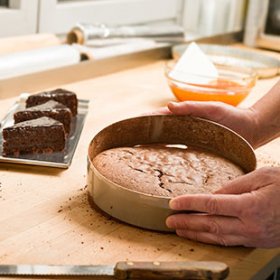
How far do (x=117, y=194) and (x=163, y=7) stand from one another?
181 centimetres

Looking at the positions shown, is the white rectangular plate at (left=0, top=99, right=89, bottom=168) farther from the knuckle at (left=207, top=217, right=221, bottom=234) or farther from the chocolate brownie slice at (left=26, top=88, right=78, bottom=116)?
the knuckle at (left=207, top=217, right=221, bottom=234)

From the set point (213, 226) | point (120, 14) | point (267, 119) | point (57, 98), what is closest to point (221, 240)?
point (213, 226)

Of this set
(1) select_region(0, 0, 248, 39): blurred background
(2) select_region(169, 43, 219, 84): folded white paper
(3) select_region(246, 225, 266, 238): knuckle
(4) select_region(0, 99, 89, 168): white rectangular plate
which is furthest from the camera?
(1) select_region(0, 0, 248, 39): blurred background

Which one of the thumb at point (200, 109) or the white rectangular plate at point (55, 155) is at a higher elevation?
the thumb at point (200, 109)

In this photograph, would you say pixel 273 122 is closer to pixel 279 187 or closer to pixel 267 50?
pixel 279 187

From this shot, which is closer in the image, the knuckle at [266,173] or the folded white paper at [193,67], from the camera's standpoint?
the knuckle at [266,173]

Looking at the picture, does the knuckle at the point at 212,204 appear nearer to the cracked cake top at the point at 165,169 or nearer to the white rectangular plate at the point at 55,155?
the cracked cake top at the point at 165,169

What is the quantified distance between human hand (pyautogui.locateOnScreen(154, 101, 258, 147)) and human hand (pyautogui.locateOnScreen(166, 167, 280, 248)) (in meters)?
0.32

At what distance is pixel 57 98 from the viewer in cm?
151

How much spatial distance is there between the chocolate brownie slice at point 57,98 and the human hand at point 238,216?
567 mm

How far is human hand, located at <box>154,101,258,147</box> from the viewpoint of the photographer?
4.38ft

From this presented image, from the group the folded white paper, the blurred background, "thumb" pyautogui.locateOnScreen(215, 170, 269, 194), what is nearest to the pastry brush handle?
"thumb" pyautogui.locateOnScreen(215, 170, 269, 194)

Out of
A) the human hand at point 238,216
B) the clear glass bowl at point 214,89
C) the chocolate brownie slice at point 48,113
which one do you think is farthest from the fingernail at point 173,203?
the clear glass bowl at point 214,89

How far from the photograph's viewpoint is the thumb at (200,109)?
52.4 inches
